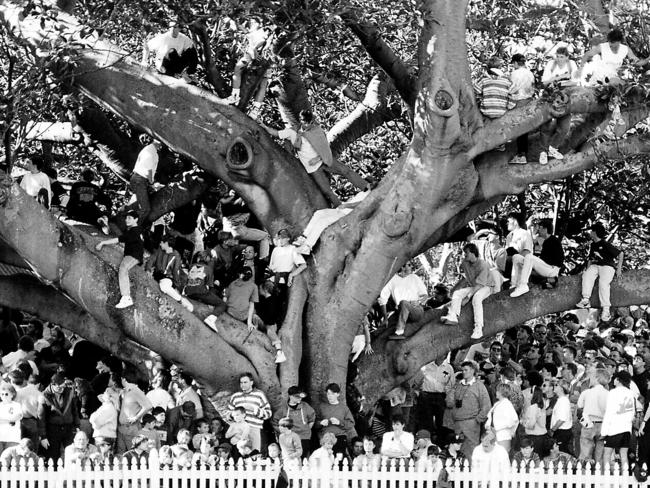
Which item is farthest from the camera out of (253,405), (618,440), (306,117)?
(306,117)

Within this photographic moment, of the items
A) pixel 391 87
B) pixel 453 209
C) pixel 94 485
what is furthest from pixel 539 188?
pixel 94 485

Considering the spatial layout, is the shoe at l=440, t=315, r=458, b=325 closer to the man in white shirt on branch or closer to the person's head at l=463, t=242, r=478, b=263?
the man in white shirt on branch

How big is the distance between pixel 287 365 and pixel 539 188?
10.5 metres

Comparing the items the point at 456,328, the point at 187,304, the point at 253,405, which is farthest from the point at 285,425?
the point at 456,328

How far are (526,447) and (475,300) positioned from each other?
3101mm

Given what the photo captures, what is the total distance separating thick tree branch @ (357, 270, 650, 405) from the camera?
18.1m

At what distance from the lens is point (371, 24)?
17125 mm

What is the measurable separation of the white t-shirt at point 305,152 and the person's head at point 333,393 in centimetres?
276

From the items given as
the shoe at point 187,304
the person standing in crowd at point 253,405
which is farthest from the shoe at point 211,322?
the person standing in crowd at point 253,405

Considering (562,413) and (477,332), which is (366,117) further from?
(562,413)

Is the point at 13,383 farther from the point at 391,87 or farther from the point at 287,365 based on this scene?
the point at 391,87

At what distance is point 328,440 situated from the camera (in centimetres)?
1502

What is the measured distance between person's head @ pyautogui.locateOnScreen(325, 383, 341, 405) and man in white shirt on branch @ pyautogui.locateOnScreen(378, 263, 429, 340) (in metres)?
1.55

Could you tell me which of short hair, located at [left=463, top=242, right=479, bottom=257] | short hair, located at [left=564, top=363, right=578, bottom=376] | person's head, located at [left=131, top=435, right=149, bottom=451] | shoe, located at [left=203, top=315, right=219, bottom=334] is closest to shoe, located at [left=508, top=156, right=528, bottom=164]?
short hair, located at [left=463, top=242, right=479, bottom=257]
